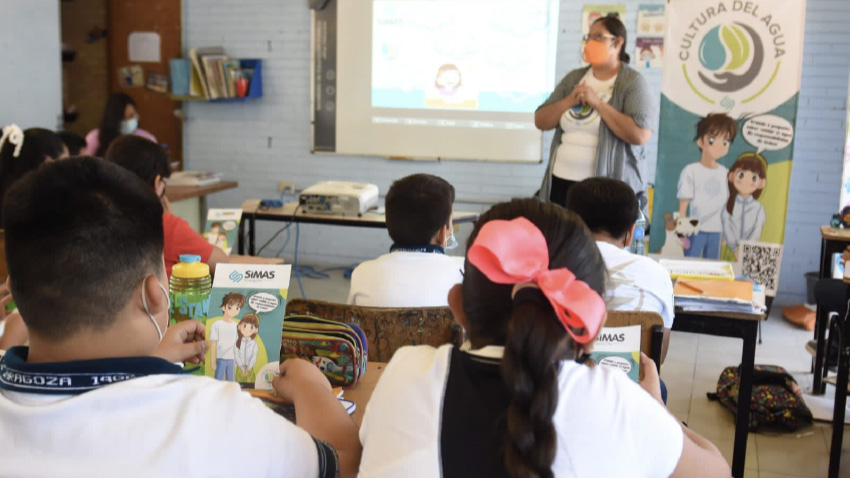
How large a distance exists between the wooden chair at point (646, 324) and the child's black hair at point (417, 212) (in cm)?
68

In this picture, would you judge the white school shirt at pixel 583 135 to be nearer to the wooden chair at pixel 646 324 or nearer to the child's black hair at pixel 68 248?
the wooden chair at pixel 646 324

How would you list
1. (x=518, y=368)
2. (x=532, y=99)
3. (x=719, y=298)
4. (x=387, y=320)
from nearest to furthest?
(x=518, y=368)
(x=387, y=320)
(x=719, y=298)
(x=532, y=99)

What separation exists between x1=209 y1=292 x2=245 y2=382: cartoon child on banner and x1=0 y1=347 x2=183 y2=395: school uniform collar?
Result: 584 mm

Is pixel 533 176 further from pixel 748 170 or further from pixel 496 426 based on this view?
pixel 496 426

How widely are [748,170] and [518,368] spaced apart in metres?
3.84

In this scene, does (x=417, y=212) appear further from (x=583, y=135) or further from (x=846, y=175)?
(x=846, y=175)

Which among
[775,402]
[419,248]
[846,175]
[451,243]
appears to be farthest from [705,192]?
[419,248]

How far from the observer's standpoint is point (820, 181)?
493 centimetres

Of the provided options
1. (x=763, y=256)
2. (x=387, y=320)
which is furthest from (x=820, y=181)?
(x=387, y=320)

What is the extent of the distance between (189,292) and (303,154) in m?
4.21

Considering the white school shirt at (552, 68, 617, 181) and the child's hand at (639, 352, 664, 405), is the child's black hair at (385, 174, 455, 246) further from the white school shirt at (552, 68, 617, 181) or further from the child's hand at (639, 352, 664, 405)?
the white school shirt at (552, 68, 617, 181)

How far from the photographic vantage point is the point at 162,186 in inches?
107

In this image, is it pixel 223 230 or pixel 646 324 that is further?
pixel 223 230

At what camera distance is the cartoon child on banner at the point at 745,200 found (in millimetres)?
4379
